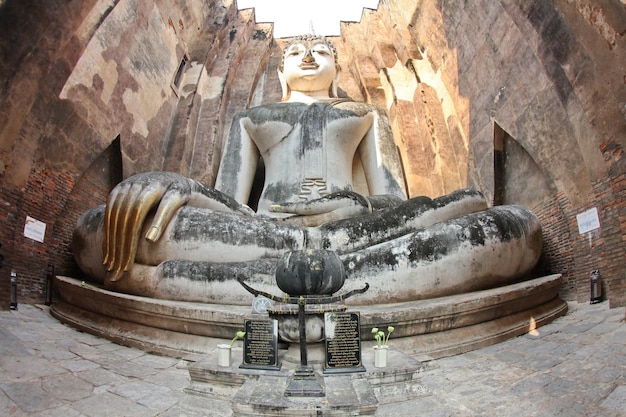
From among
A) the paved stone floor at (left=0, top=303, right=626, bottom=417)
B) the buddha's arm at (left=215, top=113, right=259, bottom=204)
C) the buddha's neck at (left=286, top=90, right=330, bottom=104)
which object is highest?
the buddha's neck at (left=286, top=90, right=330, bottom=104)

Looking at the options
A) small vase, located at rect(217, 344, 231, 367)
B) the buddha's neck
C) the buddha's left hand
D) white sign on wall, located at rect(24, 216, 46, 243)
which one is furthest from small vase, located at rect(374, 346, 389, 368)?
the buddha's neck

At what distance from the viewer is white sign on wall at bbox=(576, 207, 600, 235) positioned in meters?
4.96

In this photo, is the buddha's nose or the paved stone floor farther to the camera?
the buddha's nose

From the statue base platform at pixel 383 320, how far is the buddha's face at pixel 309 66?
3.93 m

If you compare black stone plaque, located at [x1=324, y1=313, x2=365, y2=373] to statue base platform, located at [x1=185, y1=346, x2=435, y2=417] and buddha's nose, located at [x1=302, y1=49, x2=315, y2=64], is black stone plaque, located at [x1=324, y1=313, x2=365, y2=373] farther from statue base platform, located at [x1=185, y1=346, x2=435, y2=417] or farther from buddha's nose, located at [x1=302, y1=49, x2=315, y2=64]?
buddha's nose, located at [x1=302, y1=49, x2=315, y2=64]

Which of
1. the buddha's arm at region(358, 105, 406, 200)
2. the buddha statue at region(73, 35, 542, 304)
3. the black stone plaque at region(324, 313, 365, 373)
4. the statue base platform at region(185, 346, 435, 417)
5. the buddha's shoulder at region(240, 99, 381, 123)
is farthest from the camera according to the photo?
the buddha's shoulder at region(240, 99, 381, 123)

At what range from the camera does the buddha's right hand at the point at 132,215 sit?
3836 millimetres

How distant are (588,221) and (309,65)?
13.2 feet

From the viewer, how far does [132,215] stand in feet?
12.6

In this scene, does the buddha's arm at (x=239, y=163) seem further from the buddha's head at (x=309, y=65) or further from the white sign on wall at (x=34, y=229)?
the white sign on wall at (x=34, y=229)

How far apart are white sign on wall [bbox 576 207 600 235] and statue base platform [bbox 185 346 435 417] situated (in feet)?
11.4

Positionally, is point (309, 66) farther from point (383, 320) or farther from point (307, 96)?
point (383, 320)

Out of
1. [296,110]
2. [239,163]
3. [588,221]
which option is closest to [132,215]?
[239,163]

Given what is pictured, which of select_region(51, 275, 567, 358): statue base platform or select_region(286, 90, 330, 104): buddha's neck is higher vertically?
select_region(286, 90, 330, 104): buddha's neck
